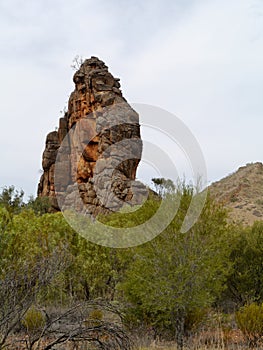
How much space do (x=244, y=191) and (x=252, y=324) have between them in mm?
44194

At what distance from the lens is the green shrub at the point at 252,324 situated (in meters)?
13.1

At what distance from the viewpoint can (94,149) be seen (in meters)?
45.0

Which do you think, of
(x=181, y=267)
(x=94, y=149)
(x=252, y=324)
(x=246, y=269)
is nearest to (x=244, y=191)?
(x=94, y=149)

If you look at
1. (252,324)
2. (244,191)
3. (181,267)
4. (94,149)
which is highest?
(94,149)

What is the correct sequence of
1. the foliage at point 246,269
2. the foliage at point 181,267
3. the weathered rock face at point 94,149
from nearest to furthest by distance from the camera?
the foliage at point 181,267
the foliage at point 246,269
the weathered rock face at point 94,149

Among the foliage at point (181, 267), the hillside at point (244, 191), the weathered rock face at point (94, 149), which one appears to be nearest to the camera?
the foliage at point (181, 267)

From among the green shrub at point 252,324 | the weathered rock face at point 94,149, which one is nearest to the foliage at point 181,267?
the green shrub at point 252,324

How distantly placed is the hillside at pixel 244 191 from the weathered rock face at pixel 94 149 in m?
9.53

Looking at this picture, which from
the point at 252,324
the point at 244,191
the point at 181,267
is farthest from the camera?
the point at 244,191

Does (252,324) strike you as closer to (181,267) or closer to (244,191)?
(181,267)

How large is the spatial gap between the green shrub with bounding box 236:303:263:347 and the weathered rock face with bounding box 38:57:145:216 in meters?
25.1

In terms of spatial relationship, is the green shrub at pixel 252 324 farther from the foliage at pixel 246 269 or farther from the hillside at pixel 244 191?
the hillside at pixel 244 191

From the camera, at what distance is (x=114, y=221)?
22.0m

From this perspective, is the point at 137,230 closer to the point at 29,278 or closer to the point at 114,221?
the point at 114,221
